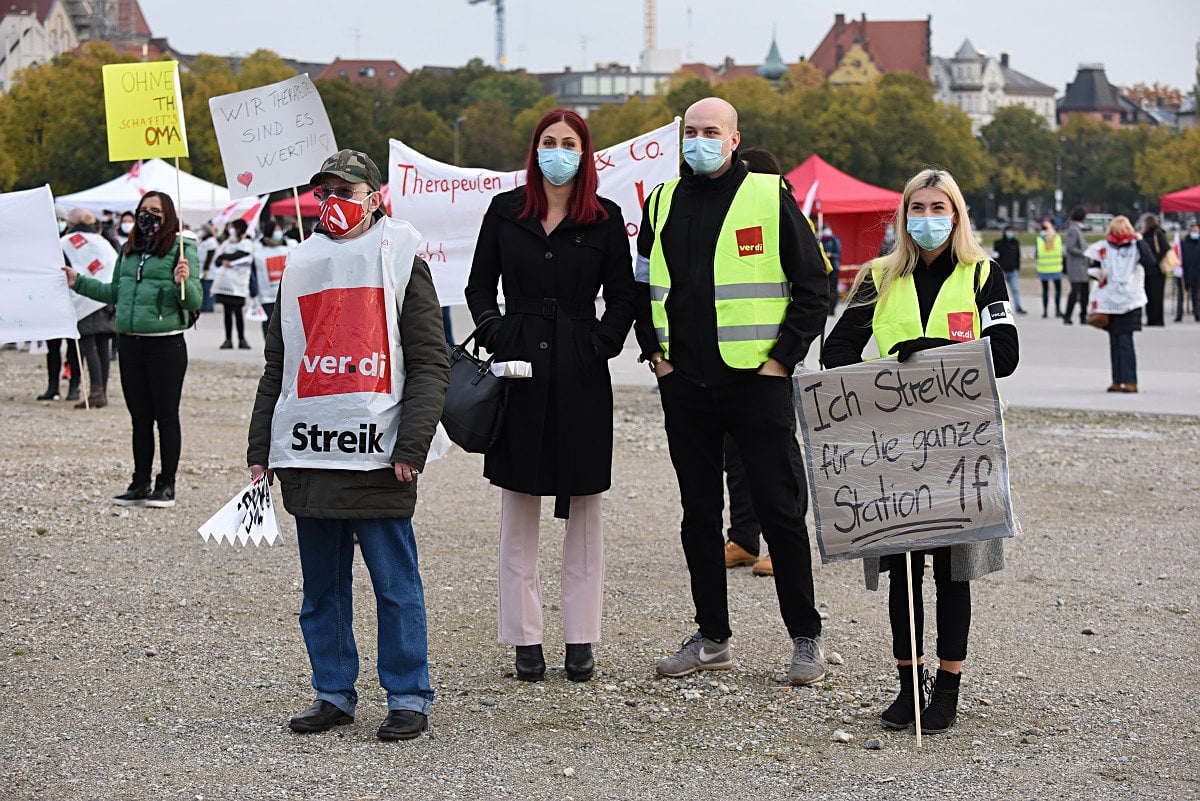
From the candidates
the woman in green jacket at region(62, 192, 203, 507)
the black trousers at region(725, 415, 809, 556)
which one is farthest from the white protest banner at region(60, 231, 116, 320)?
the black trousers at region(725, 415, 809, 556)

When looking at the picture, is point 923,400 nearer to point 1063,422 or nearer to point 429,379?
point 429,379

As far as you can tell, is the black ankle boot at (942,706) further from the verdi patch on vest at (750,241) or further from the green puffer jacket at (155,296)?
the green puffer jacket at (155,296)

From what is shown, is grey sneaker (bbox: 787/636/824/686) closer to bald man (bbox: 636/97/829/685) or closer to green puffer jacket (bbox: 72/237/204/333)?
bald man (bbox: 636/97/829/685)

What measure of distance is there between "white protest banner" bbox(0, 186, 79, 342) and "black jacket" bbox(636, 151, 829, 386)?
797 cm

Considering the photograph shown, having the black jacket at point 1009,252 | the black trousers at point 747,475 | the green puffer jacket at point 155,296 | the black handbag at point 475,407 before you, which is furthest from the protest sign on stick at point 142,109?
the black jacket at point 1009,252

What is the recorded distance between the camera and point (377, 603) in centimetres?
511

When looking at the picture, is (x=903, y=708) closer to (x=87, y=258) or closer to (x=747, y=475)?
(x=747, y=475)

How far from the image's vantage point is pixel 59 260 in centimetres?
1223

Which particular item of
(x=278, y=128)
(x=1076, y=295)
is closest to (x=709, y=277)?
(x=278, y=128)

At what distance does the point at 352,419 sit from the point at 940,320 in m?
1.98

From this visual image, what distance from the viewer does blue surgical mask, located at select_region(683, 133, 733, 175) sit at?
550cm

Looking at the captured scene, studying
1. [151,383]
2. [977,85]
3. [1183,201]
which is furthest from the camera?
[977,85]

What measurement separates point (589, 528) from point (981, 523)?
1.53m

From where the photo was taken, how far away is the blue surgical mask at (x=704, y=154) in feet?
18.0
